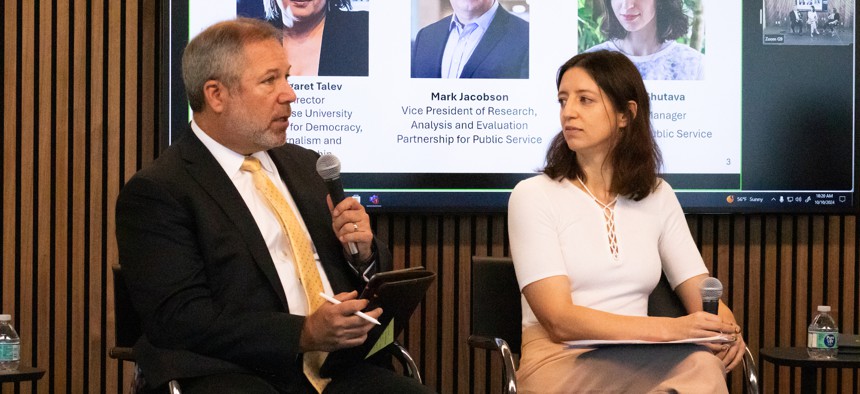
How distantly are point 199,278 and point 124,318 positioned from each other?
0.68m

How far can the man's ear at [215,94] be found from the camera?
3.01 m

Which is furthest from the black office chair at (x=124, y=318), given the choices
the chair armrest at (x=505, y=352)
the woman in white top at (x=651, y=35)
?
the woman in white top at (x=651, y=35)

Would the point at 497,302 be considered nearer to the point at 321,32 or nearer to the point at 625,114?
the point at 625,114

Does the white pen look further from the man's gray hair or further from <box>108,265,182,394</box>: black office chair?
<box>108,265,182,394</box>: black office chair

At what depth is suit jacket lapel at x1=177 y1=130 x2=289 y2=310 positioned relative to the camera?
2.84m

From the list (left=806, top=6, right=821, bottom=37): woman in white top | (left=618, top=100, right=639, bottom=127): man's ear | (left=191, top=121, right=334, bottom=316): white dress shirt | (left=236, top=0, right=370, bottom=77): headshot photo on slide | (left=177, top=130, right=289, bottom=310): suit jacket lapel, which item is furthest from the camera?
(left=806, top=6, right=821, bottom=37): woman in white top

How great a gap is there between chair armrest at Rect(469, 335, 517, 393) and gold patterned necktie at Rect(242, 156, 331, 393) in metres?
0.58

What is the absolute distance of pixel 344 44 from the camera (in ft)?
14.8

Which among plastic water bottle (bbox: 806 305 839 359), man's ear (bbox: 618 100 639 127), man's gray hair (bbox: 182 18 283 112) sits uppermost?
man's gray hair (bbox: 182 18 283 112)

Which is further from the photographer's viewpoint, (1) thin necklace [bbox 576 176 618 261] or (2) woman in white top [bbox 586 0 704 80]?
(2) woman in white top [bbox 586 0 704 80]

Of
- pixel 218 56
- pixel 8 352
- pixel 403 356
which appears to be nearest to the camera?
pixel 218 56

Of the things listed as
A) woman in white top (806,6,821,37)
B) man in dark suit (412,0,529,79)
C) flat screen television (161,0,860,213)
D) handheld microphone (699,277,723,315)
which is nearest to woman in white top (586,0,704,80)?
flat screen television (161,0,860,213)

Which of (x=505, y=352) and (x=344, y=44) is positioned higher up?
(x=344, y=44)

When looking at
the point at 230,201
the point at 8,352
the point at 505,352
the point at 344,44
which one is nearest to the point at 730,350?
the point at 505,352
